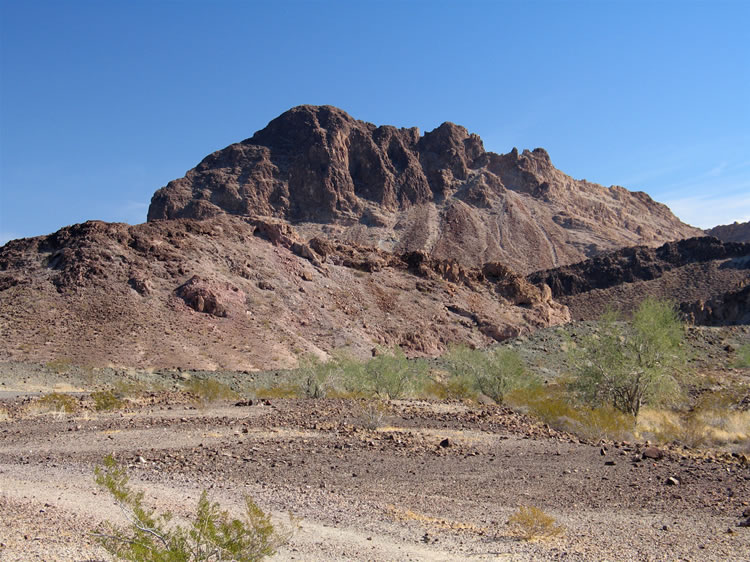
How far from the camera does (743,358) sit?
31.5 metres

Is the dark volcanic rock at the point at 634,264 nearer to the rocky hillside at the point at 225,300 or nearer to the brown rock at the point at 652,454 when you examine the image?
the rocky hillside at the point at 225,300

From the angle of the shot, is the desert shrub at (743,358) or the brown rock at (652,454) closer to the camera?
the brown rock at (652,454)

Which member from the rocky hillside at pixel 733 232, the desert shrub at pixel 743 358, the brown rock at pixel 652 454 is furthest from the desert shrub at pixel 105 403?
the rocky hillside at pixel 733 232

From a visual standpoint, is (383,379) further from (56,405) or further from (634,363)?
(56,405)

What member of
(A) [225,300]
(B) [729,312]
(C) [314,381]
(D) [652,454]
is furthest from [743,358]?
(A) [225,300]

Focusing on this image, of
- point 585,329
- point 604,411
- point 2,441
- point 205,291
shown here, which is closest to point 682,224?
point 585,329

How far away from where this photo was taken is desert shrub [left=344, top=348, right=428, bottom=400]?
26.8m

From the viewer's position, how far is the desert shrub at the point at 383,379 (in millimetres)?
26822

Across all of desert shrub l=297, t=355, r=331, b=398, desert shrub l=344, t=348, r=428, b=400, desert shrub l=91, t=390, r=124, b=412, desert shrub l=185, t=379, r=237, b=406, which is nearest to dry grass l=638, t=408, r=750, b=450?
desert shrub l=344, t=348, r=428, b=400

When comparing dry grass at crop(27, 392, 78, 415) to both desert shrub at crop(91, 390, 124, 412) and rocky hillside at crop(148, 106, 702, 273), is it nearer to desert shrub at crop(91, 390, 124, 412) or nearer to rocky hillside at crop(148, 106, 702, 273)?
desert shrub at crop(91, 390, 124, 412)

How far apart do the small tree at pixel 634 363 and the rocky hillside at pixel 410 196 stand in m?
91.9

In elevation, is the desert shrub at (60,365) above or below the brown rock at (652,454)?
above

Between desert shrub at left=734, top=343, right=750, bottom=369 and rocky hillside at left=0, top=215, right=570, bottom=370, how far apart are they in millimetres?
Answer: 27497

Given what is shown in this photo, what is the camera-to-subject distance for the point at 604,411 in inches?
630
